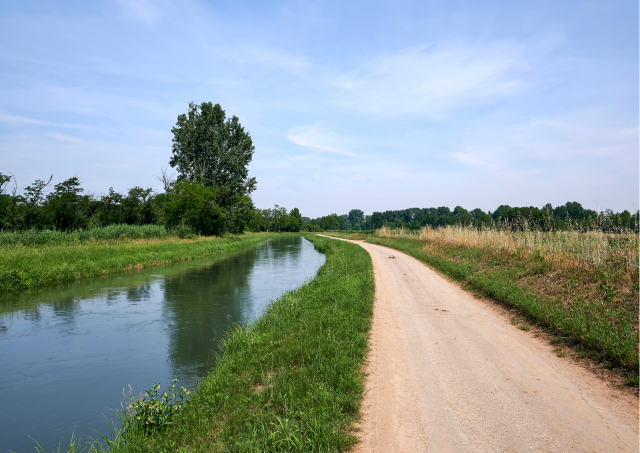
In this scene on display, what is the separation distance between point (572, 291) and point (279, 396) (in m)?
8.01

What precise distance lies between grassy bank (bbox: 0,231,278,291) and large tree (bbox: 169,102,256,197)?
77.0ft

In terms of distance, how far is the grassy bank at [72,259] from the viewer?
15250 millimetres

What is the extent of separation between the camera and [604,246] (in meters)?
9.85

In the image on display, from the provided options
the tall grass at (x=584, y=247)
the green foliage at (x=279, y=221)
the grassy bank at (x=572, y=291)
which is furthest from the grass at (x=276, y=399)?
the green foliage at (x=279, y=221)

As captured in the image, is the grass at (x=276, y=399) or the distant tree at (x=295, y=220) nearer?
the grass at (x=276, y=399)

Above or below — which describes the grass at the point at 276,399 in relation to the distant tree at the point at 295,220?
below

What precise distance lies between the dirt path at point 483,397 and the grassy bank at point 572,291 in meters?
0.69

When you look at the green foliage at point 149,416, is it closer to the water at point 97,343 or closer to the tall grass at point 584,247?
the water at point 97,343

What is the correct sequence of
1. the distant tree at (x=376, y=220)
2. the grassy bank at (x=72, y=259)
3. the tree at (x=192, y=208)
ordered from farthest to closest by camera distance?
the distant tree at (x=376, y=220), the tree at (x=192, y=208), the grassy bank at (x=72, y=259)

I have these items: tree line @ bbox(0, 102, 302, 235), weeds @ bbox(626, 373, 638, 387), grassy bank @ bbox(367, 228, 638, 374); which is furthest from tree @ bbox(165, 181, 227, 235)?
weeds @ bbox(626, 373, 638, 387)

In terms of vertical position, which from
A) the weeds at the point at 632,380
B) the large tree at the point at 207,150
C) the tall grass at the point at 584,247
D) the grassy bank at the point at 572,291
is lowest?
the weeds at the point at 632,380

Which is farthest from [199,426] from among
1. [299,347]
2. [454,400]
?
[454,400]

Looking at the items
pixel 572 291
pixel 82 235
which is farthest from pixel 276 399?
pixel 82 235

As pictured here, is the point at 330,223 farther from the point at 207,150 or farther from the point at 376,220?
the point at 207,150
